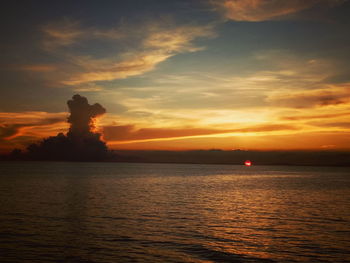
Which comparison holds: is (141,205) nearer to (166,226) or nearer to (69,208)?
(69,208)

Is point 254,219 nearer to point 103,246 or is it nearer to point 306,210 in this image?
point 306,210

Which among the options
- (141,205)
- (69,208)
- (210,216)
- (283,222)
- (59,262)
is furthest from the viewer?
(141,205)

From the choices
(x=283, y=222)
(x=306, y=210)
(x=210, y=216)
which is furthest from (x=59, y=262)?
(x=306, y=210)

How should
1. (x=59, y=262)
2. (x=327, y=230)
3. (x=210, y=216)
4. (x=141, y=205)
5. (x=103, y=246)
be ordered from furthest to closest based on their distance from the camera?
(x=141, y=205)
(x=210, y=216)
(x=327, y=230)
(x=103, y=246)
(x=59, y=262)

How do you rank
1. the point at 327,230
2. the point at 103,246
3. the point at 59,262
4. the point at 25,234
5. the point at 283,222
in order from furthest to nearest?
the point at 283,222 < the point at 327,230 < the point at 25,234 < the point at 103,246 < the point at 59,262

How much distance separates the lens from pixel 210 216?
154ft

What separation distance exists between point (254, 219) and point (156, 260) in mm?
23523

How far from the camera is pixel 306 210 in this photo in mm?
54812

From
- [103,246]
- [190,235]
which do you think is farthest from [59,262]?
[190,235]

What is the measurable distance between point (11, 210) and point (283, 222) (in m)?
40.2

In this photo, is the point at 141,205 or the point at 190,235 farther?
the point at 141,205

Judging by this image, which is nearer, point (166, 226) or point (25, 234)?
point (25, 234)

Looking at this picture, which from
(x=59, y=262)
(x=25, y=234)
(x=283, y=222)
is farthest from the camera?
(x=283, y=222)

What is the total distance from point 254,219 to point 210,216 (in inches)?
249
